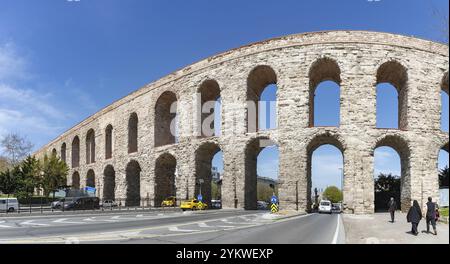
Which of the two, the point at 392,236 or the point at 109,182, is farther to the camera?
the point at 109,182

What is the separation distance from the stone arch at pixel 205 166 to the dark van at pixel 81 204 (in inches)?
386

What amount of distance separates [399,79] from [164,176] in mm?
25736

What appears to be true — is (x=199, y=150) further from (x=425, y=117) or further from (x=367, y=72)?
(x=425, y=117)

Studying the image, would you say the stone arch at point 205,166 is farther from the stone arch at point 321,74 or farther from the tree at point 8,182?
the tree at point 8,182

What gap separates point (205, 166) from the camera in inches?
1617

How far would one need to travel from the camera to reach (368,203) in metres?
32.4

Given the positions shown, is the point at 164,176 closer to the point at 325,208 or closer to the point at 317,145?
the point at 317,145

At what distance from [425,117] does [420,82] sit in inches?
111

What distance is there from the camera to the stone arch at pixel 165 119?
1778 inches

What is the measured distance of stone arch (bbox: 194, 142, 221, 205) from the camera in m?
40.1

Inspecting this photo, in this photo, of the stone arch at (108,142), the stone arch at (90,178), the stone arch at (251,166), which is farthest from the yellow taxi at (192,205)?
the stone arch at (90,178)

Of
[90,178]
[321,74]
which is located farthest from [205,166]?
[90,178]
